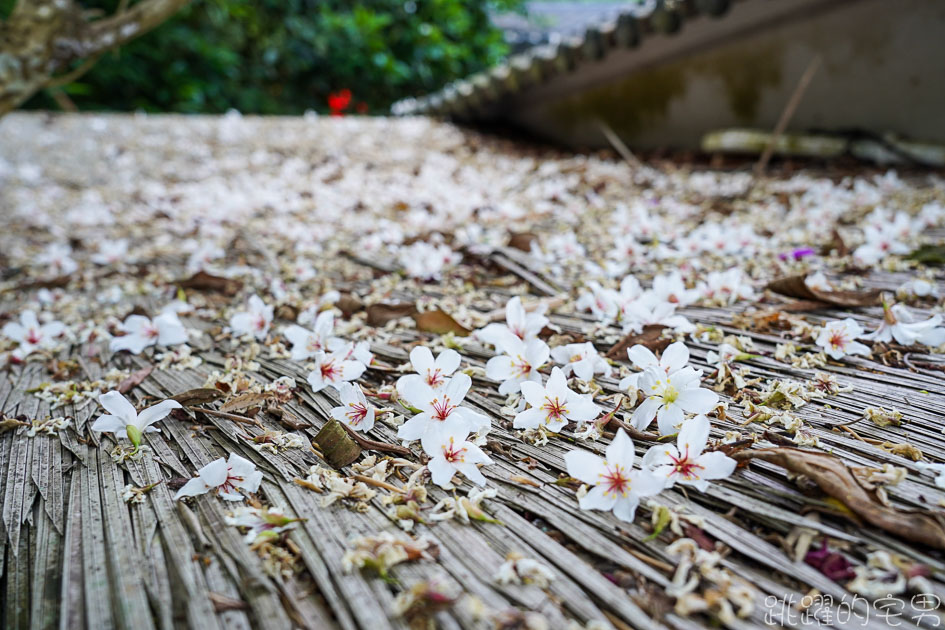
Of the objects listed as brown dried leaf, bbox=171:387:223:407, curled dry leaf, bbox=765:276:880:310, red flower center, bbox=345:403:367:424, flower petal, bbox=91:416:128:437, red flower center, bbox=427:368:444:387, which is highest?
curled dry leaf, bbox=765:276:880:310

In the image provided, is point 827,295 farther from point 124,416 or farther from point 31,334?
point 31,334

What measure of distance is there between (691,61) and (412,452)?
11.1 ft

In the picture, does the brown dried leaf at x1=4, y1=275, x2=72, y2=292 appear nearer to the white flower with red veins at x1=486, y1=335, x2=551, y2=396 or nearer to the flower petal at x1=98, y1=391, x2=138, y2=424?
the flower petal at x1=98, y1=391, x2=138, y2=424

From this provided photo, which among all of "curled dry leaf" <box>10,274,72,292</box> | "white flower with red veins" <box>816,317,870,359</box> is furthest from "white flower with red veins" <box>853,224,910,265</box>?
"curled dry leaf" <box>10,274,72,292</box>

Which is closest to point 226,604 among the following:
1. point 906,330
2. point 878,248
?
point 906,330

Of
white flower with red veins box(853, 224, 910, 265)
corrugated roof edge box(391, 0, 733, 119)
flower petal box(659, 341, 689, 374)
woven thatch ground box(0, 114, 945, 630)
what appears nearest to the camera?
woven thatch ground box(0, 114, 945, 630)

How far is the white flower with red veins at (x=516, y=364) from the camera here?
95cm

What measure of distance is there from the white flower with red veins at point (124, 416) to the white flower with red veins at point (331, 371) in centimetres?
22

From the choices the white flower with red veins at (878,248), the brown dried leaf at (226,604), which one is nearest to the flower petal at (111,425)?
the brown dried leaf at (226,604)

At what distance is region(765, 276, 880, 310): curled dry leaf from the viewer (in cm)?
120

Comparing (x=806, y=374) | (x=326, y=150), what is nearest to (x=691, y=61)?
(x=326, y=150)

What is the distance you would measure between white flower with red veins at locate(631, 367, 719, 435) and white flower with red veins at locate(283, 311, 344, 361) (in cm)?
56

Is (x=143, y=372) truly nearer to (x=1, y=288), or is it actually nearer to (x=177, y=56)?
(x=1, y=288)

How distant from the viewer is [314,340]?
109 cm
